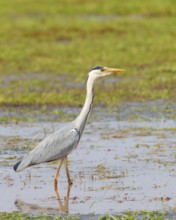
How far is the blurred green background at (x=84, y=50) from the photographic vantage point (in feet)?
53.6

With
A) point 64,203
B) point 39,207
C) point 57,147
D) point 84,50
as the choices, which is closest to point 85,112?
point 57,147

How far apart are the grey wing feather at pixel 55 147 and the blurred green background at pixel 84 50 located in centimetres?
585

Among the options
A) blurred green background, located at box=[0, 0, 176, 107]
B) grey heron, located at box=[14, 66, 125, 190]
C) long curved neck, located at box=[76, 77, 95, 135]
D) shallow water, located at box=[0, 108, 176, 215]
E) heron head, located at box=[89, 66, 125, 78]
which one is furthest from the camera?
blurred green background, located at box=[0, 0, 176, 107]

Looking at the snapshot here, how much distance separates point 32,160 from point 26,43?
48.8 ft

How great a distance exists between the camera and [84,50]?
72.0 ft

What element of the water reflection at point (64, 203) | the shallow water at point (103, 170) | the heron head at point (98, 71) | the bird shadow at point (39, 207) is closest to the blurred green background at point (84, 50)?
the shallow water at point (103, 170)

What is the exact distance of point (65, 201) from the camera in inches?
333

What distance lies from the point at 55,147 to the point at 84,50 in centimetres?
1283

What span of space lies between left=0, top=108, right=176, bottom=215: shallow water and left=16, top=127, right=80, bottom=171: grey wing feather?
12.5 inches

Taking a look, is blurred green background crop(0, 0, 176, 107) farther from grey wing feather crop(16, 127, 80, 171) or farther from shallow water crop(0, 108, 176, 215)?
grey wing feather crop(16, 127, 80, 171)

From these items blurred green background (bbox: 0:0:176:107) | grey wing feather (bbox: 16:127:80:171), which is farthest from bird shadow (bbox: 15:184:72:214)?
blurred green background (bbox: 0:0:176:107)

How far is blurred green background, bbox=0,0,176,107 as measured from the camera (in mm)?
16328

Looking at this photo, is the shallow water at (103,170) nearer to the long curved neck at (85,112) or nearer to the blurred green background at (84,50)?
the long curved neck at (85,112)

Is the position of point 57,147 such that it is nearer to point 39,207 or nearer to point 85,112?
point 85,112
